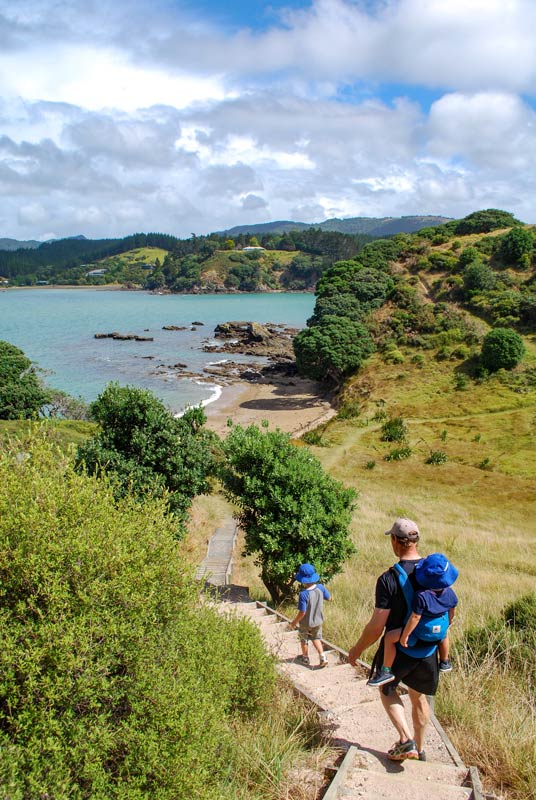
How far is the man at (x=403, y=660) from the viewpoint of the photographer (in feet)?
16.5

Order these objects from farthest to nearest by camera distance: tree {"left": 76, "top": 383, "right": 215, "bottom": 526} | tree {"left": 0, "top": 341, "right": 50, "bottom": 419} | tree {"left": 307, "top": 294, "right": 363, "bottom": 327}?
tree {"left": 307, "top": 294, "right": 363, "bottom": 327}, tree {"left": 0, "top": 341, "right": 50, "bottom": 419}, tree {"left": 76, "top": 383, "right": 215, "bottom": 526}

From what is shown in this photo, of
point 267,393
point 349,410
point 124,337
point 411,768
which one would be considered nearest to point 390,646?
point 411,768

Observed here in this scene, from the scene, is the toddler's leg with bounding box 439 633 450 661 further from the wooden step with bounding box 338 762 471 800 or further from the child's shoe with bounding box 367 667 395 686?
the wooden step with bounding box 338 762 471 800

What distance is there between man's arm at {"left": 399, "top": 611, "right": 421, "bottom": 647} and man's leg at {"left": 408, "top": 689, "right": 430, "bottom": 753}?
0.68 metres

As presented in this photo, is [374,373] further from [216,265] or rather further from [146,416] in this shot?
[216,265]

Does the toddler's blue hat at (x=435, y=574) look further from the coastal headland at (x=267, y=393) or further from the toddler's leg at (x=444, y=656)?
the coastal headland at (x=267, y=393)

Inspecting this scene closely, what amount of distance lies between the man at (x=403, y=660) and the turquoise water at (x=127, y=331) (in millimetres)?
41484

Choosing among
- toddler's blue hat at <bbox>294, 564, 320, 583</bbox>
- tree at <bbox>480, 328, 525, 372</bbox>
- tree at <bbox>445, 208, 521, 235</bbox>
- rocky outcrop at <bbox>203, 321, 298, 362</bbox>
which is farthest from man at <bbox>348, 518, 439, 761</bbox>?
tree at <bbox>445, 208, 521, 235</bbox>

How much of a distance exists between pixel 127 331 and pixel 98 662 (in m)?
93.4

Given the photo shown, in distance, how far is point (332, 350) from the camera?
47.1 m

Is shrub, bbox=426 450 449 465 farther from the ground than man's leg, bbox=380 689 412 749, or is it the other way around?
man's leg, bbox=380 689 412 749

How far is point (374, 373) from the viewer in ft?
158

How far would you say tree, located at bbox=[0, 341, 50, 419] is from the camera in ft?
116

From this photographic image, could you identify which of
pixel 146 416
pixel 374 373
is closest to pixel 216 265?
pixel 374 373
